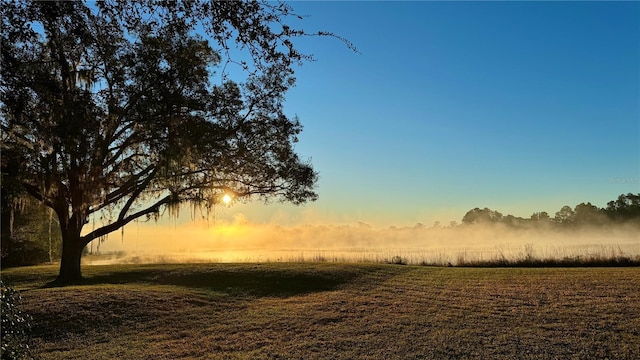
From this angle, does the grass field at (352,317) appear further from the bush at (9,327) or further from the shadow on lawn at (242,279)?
the bush at (9,327)

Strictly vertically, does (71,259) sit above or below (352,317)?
above

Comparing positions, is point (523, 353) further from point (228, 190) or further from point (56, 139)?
point (228, 190)

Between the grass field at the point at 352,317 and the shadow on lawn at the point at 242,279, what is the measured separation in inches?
2.9

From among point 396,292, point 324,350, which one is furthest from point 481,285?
point 324,350

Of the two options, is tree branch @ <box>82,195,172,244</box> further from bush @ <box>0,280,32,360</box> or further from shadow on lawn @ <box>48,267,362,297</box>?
bush @ <box>0,280,32,360</box>

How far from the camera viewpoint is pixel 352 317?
10.1 meters

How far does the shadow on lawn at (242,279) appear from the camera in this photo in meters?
14.4

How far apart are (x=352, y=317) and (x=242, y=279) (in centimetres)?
714

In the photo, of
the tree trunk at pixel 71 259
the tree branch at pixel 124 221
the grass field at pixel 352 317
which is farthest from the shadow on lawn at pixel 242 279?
the tree branch at pixel 124 221

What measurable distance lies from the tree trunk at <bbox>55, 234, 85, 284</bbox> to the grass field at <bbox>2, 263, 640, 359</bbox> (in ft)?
2.83

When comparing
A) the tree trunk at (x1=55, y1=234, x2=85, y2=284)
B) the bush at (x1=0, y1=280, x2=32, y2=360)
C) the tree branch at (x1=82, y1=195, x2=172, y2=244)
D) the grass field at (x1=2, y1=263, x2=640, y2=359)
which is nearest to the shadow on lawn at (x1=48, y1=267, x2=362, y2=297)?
the grass field at (x1=2, y1=263, x2=640, y2=359)

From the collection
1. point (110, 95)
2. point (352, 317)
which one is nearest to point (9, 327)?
point (110, 95)

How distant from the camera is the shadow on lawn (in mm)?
14430

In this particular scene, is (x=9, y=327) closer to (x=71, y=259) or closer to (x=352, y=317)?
(x=352, y=317)
